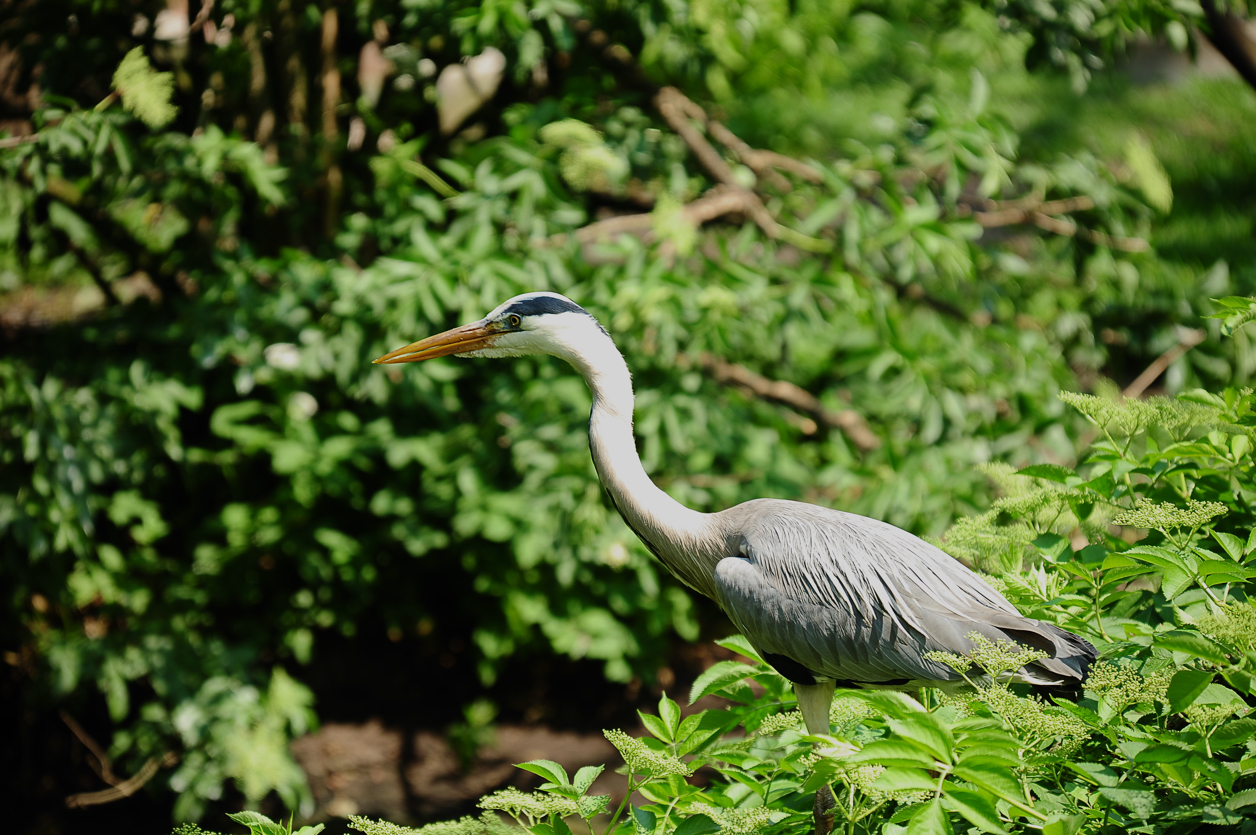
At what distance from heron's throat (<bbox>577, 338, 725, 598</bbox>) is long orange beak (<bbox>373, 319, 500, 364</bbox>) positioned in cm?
31

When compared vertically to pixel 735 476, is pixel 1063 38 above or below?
above

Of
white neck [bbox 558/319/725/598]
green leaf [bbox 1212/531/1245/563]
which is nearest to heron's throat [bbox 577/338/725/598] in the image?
white neck [bbox 558/319/725/598]

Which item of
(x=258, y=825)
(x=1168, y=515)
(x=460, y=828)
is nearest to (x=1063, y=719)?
(x=1168, y=515)

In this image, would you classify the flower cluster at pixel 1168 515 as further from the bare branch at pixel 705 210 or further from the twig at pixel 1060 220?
the twig at pixel 1060 220

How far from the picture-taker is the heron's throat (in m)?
2.15

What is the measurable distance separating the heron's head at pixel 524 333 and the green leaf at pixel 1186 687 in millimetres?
1375

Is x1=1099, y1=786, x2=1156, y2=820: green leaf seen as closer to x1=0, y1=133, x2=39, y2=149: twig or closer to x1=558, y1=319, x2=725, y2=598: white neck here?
Answer: x1=558, y1=319, x2=725, y2=598: white neck

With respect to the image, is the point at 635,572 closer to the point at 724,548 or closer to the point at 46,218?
the point at 724,548

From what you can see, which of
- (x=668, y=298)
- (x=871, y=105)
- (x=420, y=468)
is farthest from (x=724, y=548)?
(x=871, y=105)

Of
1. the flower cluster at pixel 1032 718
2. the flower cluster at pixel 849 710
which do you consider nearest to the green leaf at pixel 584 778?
the flower cluster at pixel 849 710

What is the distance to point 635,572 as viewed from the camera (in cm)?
399

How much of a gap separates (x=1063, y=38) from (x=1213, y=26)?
130cm

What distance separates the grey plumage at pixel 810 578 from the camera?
6.18 ft

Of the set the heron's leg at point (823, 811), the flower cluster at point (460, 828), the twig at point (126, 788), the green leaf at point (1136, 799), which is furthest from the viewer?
the twig at point (126, 788)
